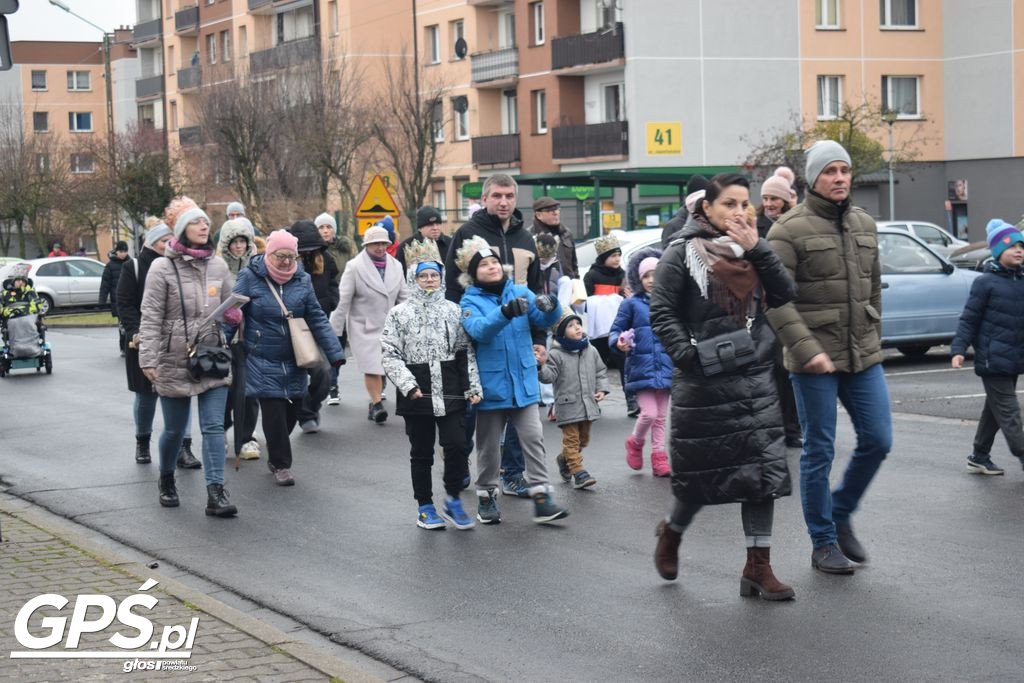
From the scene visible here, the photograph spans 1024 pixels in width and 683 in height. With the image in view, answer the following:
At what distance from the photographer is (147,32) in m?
88.4

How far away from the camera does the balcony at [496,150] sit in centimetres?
5409

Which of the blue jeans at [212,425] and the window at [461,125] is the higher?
the window at [461,125]

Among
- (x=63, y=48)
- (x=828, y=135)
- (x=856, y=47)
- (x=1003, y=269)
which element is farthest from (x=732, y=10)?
(x=63, y=48)

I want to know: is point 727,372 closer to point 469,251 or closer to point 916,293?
point 469,251

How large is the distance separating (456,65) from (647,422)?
4754 centimetres

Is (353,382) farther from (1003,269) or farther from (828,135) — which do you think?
(828,135)

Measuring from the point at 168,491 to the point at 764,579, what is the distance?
192 inches

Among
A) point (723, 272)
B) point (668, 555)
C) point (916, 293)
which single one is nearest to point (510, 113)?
point (916, 293)

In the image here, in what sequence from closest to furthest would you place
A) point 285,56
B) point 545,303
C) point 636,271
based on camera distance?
point 545,303
point 636,271
point 285,56

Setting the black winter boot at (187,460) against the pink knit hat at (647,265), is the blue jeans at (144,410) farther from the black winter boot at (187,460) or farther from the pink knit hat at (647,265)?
the pink knit hat at (647,265)

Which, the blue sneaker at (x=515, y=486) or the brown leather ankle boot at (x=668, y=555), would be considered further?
the blue sneaker at (x=515, y=486)

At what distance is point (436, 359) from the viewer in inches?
351

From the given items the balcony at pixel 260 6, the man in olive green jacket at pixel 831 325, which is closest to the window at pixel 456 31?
the balcony at pixel 260 6

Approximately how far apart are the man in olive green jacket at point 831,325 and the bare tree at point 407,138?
132 ft
